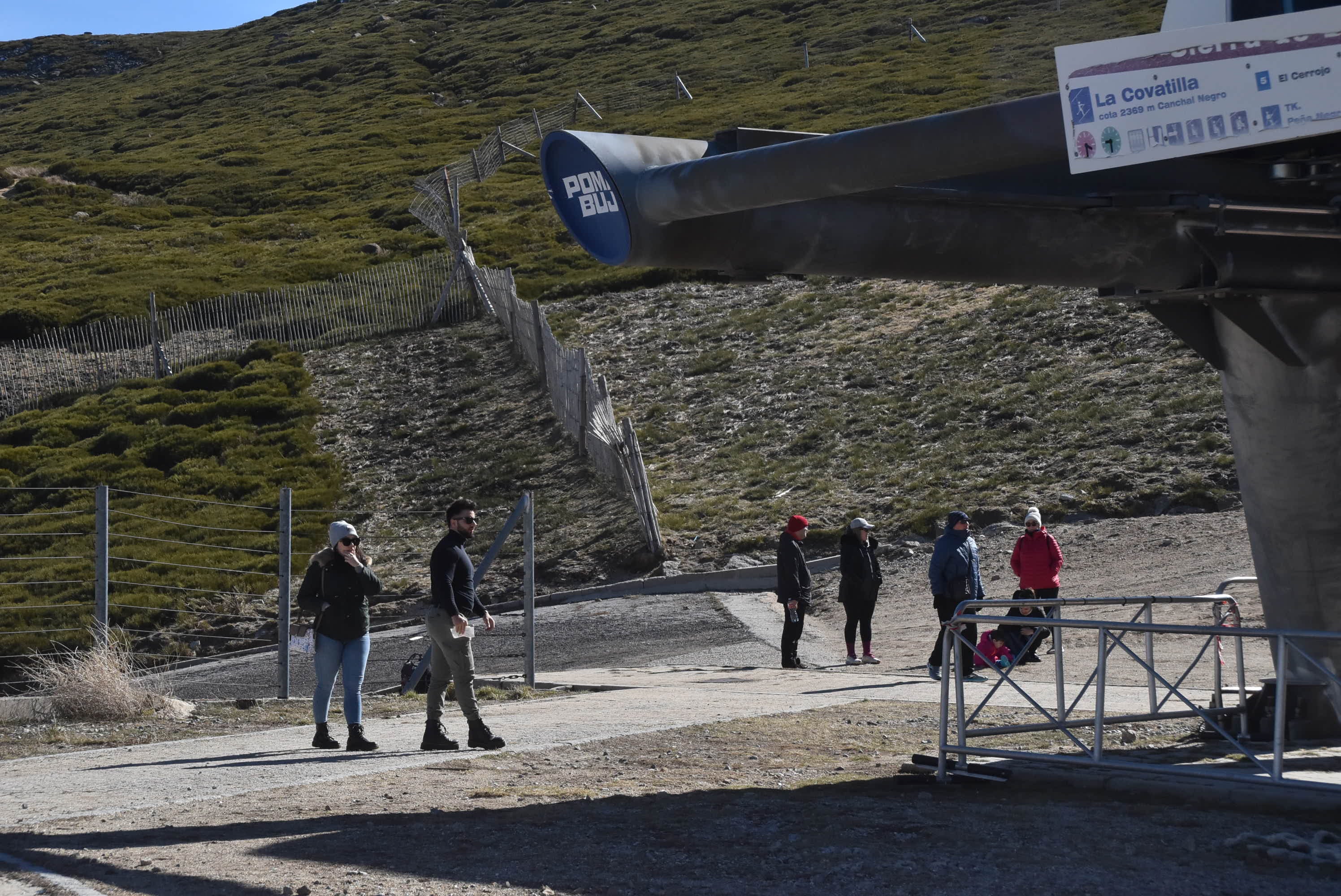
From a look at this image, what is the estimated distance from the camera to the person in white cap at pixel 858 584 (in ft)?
46.8

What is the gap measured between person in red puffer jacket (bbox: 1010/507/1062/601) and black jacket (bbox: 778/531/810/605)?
2124mm

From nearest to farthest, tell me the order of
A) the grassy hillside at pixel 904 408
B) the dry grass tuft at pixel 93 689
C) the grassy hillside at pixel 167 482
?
the dry grass tuft at pixel 93 689 < the grassy hillside at pixel 904 408 < the grassy hillside at pixel 167 482

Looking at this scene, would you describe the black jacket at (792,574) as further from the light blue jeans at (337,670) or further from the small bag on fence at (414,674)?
the light blue jeans at (337,670)

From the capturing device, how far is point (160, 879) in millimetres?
5598

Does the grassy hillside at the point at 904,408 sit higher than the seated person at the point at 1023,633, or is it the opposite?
the grassy hillside at the point at 904,408

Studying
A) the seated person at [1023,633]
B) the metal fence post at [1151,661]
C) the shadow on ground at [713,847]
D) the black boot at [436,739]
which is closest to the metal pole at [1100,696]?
the shadow on ground at [713,847]

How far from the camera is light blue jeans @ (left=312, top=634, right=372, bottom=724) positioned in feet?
30.5

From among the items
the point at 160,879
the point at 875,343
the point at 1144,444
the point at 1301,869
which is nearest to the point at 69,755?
the point at 160,879

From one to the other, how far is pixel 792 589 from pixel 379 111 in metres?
88.2

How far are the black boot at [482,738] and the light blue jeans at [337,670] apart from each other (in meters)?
0.79

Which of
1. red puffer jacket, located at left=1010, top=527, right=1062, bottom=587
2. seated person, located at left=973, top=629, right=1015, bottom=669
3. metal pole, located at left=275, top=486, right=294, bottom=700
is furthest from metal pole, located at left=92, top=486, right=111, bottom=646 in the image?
red puffer jacket, located at left=1010, top=527, right=1062, bottom=587

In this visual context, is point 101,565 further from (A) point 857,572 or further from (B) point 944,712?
(B) point 944,712

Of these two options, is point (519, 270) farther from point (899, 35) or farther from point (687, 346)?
point (899, 35)

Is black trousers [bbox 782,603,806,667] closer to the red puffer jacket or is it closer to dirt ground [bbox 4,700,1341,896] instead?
the red puffer jacket
